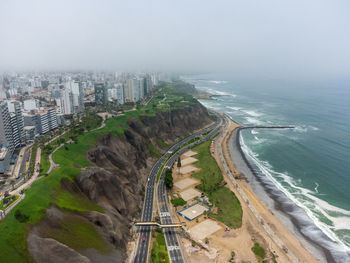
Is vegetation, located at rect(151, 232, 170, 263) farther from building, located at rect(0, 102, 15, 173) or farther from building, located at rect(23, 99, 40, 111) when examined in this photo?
building, located at rect(23, 99, 40, 111)

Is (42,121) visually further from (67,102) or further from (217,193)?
(217,193)

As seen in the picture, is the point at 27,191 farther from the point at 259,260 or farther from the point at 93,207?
the point at 259,260

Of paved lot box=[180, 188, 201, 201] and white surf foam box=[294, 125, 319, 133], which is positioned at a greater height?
white surf foam box=[294, 125, 319, 133]

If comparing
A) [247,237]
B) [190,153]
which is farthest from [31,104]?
[247,237]

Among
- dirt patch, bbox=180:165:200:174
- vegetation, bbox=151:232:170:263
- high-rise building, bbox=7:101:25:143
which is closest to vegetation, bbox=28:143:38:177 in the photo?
high-rise building, bbox=7:101:25:143

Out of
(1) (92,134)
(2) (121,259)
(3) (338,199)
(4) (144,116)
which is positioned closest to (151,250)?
(2) (121,259)

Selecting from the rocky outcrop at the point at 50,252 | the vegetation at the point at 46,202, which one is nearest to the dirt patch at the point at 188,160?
the vegetation at the point at 46,202
